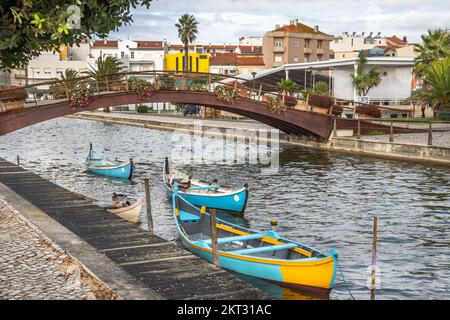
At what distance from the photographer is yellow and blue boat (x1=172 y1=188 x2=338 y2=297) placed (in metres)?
15.0

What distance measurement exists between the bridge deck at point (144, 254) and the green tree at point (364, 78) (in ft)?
182

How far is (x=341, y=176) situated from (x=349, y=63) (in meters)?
39.0

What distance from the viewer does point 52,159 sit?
48.8m

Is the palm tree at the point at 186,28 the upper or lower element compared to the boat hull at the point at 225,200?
upper

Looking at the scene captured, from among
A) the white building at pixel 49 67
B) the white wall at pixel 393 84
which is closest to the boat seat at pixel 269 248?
the white wall at pixel 393 84

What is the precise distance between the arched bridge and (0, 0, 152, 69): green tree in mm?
20156

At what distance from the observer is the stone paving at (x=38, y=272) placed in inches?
424

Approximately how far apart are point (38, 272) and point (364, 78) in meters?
64.6

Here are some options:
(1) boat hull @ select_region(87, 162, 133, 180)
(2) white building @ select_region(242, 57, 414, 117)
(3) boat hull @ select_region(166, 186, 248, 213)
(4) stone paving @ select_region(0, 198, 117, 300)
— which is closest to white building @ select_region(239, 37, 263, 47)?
(2) white building @ select_region(242, 57, 414, 117)

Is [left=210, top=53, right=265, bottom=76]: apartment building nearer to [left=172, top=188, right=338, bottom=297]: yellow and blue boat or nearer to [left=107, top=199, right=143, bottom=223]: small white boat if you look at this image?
[left=107, top=199, right=143, bottom=223]: small white boat

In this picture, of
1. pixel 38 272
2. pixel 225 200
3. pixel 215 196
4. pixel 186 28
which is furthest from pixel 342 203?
pixel 186 28

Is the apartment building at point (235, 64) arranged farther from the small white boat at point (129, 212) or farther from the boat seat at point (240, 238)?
the boat seat at point (240, 238)
